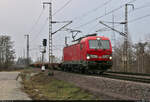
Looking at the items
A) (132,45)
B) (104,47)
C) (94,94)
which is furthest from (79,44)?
(132,45)

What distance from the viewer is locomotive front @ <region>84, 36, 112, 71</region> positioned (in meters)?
19.9

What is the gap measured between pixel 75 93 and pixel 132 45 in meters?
38.7

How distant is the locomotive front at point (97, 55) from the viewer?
1992 centimetres

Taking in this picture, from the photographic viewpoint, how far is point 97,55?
66.2ft

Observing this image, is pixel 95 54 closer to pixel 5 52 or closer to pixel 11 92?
pixel 11 92

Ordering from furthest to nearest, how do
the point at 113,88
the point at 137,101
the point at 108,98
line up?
the point at 113,88
the point at 108,98
the point at 137,101

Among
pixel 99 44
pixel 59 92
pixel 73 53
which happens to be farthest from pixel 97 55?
pixel 59 92

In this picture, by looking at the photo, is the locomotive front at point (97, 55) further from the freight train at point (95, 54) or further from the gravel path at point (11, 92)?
the gravel path at point (11, 92)

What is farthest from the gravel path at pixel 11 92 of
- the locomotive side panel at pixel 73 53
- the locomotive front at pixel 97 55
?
the locomotive side panel at pixel 73 53

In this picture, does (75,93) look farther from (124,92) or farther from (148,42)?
(148,42)

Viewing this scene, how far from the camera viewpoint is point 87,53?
66.0ft

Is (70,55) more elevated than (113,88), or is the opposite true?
(70,55)

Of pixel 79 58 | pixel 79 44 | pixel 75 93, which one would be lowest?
pixel 75 93

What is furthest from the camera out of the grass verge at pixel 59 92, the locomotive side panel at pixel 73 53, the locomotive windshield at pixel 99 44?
the locomotive side panel at pixel 73 53
